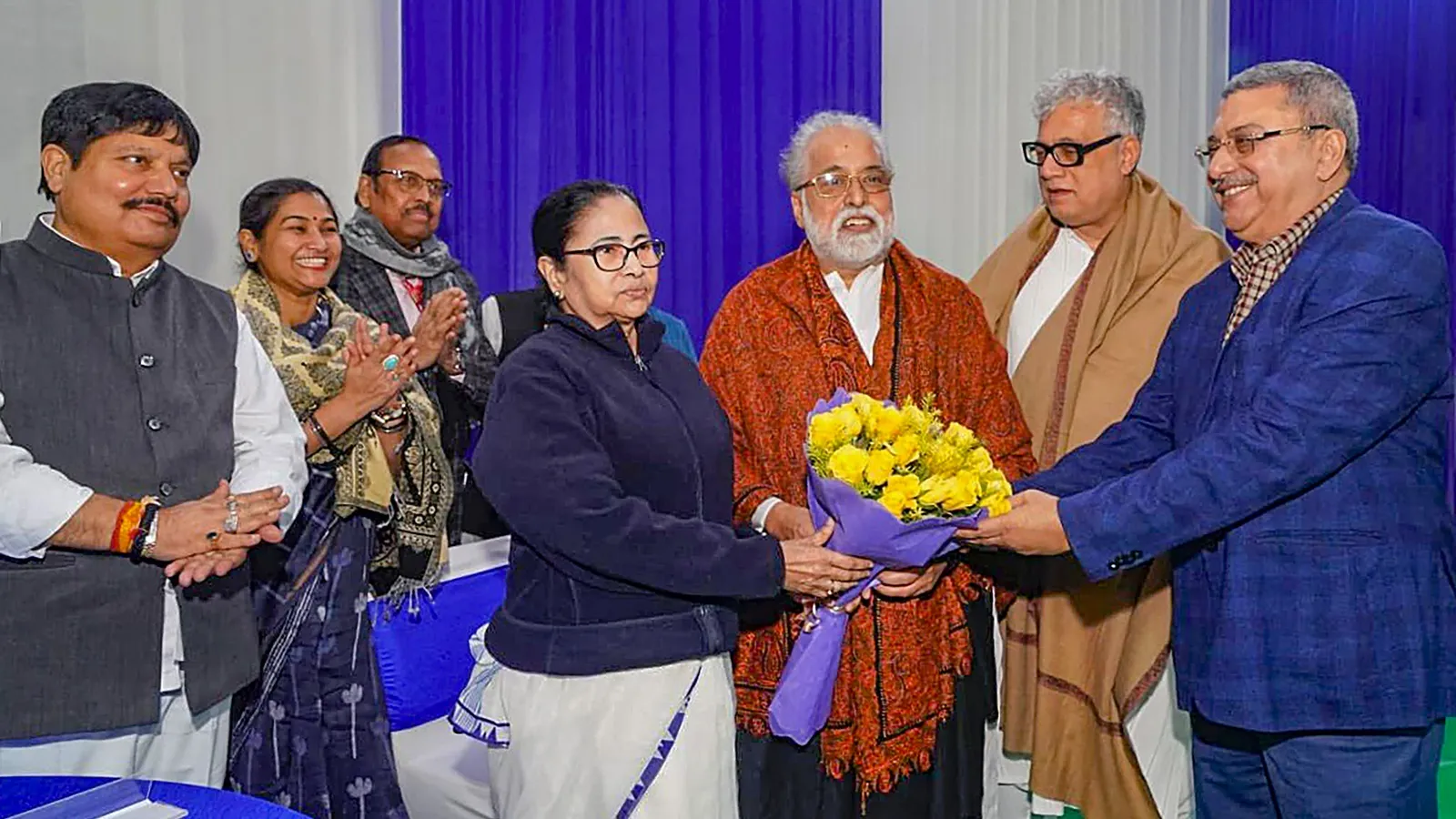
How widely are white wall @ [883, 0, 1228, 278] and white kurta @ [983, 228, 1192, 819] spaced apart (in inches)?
88.6

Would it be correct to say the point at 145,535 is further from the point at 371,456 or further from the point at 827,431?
the point at 827,431

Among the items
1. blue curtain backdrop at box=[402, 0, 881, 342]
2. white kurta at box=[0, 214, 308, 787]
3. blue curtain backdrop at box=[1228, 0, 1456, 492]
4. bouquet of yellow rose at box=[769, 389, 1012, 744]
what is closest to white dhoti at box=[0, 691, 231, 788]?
white kurta at box=[0, 214, 308, 787]

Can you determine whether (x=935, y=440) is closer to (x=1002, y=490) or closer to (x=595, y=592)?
(x=1002, y=490)

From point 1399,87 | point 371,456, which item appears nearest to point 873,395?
point 371,456

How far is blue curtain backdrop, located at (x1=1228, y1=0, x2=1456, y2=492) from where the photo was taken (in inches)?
207

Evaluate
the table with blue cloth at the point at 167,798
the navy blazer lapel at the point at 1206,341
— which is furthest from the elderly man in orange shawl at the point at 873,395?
the table with blue cloth at the point at 167,798

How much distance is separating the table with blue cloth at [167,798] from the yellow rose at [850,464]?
108 centimetres

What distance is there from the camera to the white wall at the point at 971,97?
529cm

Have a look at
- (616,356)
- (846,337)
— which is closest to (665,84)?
(846,337)

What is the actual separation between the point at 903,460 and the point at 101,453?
1.35 meters

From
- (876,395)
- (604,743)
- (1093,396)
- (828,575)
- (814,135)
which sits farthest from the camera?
(1093,396)

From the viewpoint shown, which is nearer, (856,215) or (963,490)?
(963,490)

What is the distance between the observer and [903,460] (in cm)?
224

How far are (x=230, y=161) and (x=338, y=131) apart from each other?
1.36ft
